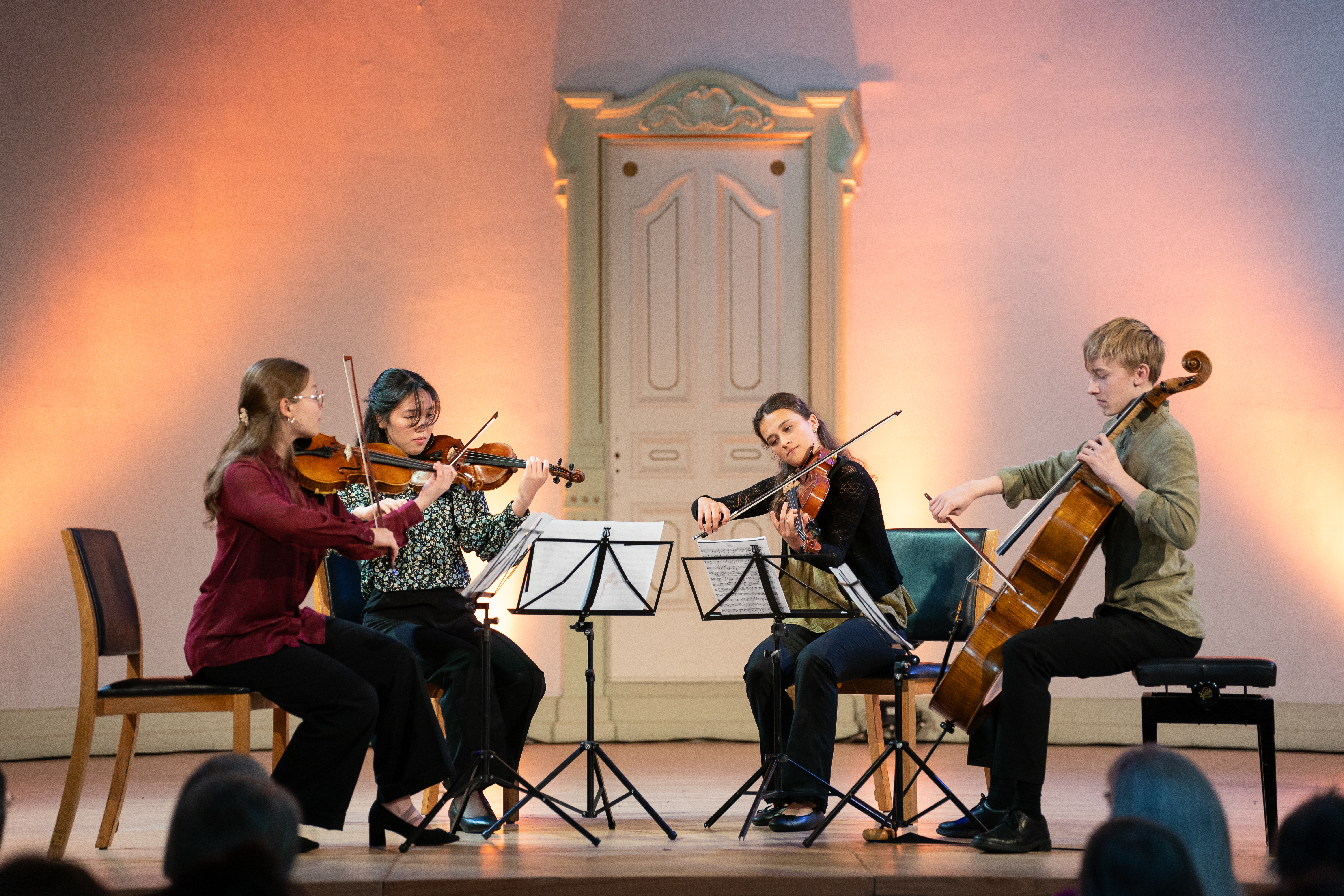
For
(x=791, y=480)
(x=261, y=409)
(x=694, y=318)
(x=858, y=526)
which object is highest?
(x=694, y=318)

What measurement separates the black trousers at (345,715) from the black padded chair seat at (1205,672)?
67.6 inches

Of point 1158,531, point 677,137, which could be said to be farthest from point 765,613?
point 677,137

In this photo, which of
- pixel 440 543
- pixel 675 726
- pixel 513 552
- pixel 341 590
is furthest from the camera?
pixel 675 726

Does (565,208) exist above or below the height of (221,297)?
above

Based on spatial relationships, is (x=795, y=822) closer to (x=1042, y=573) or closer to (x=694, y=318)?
(x=1042, y=573)

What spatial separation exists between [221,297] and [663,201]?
1839 mm

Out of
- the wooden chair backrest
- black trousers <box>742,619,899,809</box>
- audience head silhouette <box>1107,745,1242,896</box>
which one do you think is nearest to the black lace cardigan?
black trousers <box>742,619,899,809</box>

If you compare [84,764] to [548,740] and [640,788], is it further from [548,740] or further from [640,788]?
[548,740]

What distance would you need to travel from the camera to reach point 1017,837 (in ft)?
9.20

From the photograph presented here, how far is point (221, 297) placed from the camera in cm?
495

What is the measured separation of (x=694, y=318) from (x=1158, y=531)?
8.44ft

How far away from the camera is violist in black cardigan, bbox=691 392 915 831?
3146mm

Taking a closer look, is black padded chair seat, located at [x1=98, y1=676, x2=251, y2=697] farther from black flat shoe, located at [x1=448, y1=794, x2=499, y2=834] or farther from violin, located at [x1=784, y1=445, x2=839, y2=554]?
violin, located at [x1=784, y1=445, x2=839, y2=554]

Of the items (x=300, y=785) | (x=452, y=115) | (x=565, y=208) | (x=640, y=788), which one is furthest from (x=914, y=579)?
(x=452, y=115)
